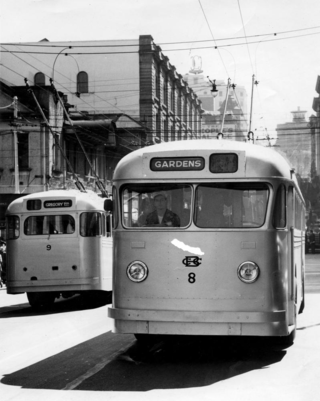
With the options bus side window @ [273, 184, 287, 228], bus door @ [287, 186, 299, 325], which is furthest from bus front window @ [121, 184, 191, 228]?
bus door @ [287, 186, 299, 325]

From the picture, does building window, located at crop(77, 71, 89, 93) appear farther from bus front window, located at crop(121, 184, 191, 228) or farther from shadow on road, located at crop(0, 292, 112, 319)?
bus front window, located at crop(121, 184, 191, 228)

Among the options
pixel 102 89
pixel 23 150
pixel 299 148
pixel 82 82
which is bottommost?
pixel 23 150

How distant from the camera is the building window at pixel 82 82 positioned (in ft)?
169

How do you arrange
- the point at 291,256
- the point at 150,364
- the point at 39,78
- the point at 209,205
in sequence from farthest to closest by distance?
the point at 39,78
the point at 291,256
the point at 150,364
the point at 209,205

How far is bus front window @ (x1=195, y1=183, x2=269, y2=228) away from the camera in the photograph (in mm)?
8992

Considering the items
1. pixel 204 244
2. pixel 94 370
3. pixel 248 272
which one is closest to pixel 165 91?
pixel 204 244

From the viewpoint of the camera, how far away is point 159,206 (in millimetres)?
9195

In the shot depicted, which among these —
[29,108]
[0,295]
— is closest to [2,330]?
[0,295]

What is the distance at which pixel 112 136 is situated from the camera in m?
44.0

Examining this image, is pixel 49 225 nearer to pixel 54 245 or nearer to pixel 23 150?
pixel 54 245

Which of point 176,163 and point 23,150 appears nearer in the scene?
point 176,163

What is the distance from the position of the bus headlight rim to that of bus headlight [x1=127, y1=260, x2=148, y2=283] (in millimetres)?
1121

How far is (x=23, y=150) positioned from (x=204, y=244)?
2929cm

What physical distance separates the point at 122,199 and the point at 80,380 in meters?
2.31
